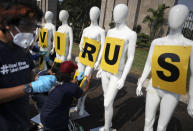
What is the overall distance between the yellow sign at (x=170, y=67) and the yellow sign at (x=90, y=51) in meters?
1.18

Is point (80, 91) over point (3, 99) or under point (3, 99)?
under

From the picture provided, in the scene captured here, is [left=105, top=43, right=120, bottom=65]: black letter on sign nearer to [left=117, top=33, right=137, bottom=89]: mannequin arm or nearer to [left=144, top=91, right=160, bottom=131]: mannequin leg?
[left=117, top=33, right=137, bottom=89]: mannequin arm

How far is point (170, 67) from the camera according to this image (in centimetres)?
198

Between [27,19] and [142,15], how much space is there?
2058 centimetres

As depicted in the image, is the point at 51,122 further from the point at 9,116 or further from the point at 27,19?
the point at 27,19

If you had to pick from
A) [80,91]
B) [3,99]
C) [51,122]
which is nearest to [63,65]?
[80,91]

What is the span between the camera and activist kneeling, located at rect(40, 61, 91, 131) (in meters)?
1.76

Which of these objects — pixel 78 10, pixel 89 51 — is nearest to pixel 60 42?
pixel 89 51

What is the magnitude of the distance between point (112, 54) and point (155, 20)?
1766 centimetres

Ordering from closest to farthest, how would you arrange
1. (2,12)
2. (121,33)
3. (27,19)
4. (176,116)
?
(2,12), (27,19), (121,33), (176,116)

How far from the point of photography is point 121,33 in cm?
242

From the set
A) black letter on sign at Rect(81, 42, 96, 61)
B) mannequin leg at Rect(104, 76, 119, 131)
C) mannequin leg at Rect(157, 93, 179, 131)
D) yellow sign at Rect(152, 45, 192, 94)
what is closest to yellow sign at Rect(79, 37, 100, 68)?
black letter on sign at Rect(81, 42, 96, 61)

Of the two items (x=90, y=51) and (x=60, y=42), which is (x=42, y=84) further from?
(x=60, y=42)

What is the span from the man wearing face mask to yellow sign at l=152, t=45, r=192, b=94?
4.92 ft
